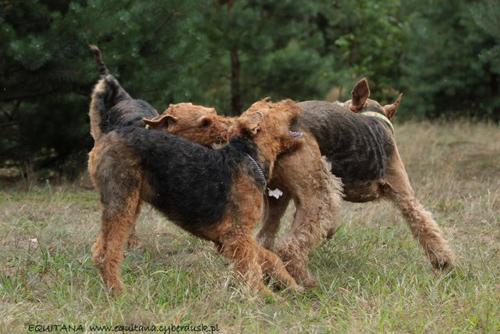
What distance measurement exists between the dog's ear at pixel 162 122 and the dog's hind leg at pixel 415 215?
1.52 meters

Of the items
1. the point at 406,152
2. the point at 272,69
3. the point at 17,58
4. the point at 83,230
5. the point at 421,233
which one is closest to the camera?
the point at 421,233

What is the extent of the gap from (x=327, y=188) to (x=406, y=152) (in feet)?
17.6

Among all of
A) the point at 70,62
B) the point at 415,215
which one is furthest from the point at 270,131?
the point at 70,62

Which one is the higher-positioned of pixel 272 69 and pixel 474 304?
pixel 474 304

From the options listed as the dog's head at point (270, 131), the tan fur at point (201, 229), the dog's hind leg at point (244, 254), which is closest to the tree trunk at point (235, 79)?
the dog's head at point (270, 131)

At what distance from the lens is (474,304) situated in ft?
11.9

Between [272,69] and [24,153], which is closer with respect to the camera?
[24,153]

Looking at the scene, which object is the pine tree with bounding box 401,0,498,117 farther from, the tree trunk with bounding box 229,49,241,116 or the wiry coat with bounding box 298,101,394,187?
the wiry coat with bounding box 298,101,394,187

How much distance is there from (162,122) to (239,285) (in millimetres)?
1402

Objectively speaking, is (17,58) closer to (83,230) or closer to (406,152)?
(83,230)

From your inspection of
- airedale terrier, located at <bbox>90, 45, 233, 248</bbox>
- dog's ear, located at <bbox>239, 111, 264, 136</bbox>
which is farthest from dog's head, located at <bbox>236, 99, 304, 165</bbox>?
airedale terrier, located at <bbox>90, 45, 233, 248</bbox>

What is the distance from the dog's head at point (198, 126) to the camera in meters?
4.66

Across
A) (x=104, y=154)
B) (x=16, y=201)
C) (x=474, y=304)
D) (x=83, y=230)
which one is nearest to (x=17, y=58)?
(x=16, y=201)

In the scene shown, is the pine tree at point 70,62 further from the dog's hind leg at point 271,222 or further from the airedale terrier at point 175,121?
the dog's hind leg at point 271,222
